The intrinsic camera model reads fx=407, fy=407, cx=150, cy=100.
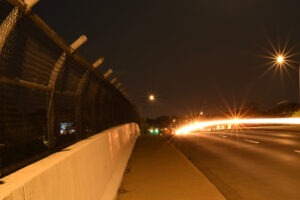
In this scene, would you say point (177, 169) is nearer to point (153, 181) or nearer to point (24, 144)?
point (153, 181)

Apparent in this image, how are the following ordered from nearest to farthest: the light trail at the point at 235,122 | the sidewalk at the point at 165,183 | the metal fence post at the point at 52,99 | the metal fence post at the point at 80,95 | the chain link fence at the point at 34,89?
the chain link fence at the point at 34,89, the metal fence post at the point at 52,99, the sidewalk at the point at 165,183, the metal fence post at the point at 80,95, the light trail at the point at 235,122

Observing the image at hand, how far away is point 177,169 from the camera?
422 inches

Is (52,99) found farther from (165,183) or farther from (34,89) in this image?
(165,183)

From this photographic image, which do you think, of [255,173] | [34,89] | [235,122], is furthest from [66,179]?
[235,122]

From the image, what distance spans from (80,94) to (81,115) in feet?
1.50

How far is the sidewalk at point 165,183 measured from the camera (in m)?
7.47

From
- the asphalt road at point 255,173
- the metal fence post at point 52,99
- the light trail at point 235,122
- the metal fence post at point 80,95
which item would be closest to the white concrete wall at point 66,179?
the metal fence post at point 52,99

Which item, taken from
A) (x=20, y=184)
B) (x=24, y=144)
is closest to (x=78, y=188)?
(x=24, y=144)

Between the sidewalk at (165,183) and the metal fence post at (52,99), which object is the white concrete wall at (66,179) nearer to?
the metal fence post at (52,99)

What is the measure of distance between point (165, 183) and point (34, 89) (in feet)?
15.2

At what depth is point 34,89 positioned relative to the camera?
489cm

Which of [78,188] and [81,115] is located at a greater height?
[81,115]

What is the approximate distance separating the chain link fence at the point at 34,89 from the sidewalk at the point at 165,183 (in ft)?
5.32

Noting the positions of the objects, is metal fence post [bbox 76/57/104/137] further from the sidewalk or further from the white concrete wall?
the sidewalk
